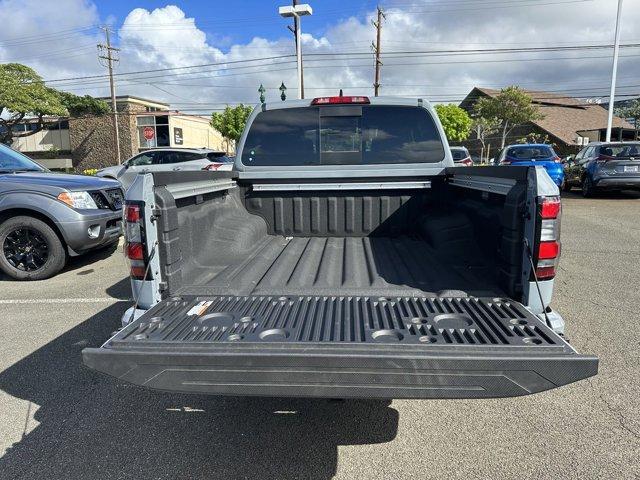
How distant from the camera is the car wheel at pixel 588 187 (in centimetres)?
1455

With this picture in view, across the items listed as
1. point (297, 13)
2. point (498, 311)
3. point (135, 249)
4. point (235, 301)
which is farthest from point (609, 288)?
point (297, 13)

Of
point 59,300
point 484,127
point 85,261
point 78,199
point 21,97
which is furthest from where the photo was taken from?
point 484,127

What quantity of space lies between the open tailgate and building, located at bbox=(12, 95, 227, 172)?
3943cm

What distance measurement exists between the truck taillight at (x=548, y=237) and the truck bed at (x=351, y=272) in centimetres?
30

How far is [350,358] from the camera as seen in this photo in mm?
1755

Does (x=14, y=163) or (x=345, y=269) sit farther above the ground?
(x=14, y=163)

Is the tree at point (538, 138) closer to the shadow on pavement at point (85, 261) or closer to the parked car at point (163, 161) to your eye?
the parked car at point (163, 161)

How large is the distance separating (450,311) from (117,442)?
2118 millimetres

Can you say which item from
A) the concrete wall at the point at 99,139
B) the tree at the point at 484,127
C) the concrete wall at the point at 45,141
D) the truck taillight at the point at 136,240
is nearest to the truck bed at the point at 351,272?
the truck taillight at the point at 136,240

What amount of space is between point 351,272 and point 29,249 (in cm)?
504

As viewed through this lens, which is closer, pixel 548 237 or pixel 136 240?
pixel 548 237

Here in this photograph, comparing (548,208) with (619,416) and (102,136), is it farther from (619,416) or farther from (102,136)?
(102,136)

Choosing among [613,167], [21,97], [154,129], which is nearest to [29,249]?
[613,167]

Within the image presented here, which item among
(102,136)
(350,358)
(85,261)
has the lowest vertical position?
(85,261)
